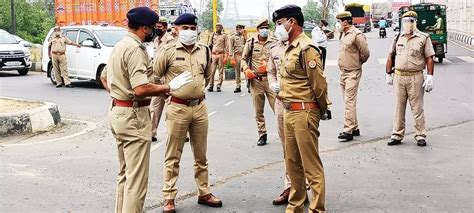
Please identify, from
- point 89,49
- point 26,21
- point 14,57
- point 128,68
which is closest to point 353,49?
point 128,68

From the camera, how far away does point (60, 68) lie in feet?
58.7

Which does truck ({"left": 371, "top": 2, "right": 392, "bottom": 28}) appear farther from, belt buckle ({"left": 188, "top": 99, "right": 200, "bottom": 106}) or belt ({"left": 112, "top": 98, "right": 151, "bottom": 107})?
belt ({"left": 112, "top": 98, "right": 151, "bottom": 107})

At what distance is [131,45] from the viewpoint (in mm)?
4852

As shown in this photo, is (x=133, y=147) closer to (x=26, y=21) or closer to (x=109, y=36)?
(x=109, y=36)

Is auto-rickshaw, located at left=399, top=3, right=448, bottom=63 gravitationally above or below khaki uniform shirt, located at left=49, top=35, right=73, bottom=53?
above

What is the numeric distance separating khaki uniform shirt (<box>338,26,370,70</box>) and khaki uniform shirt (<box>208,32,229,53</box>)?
25.6 feet

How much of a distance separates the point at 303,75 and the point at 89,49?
1324 cm

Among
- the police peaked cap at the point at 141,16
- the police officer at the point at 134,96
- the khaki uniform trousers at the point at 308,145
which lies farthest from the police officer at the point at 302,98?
the police peaked cap at the point at 141,16

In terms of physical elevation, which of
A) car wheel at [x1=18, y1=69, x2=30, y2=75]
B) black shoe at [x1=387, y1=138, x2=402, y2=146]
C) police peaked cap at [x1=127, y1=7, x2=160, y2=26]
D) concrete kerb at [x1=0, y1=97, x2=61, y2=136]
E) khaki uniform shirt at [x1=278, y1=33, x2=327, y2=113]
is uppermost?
police peaked cap at [x1=127, y1=7, x2=160, y2=26]

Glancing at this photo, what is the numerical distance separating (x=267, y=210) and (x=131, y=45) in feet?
7.17

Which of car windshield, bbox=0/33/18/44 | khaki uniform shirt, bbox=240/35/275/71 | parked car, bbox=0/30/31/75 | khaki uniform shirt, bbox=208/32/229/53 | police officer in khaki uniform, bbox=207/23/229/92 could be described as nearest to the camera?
khaki uniform shirt, bbox=240/35/275/71

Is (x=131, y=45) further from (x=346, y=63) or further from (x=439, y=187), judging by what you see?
(x=346, y=63)

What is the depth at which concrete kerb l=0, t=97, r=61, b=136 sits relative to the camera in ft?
33.2

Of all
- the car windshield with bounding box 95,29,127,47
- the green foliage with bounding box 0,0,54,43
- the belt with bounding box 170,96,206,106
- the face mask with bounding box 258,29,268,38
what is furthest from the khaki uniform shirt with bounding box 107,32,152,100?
the green foliage with bounding box 0,0,54,43
